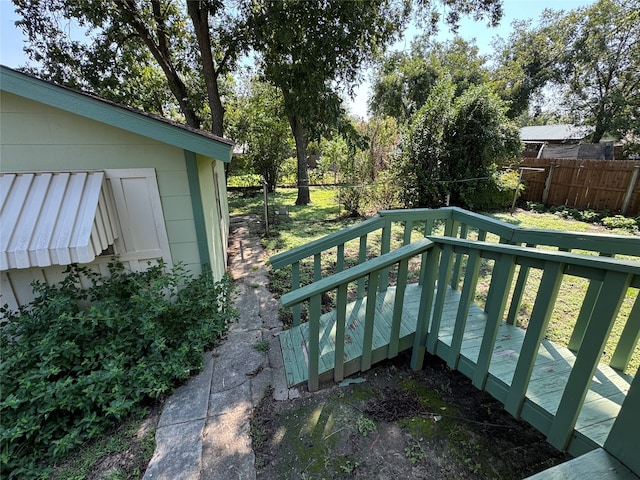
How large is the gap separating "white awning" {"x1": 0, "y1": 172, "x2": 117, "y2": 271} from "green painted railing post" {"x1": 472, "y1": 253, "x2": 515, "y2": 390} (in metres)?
2.90

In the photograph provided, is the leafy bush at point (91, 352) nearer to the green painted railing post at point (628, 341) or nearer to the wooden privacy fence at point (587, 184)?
the green painted railing post at point (628, 341)

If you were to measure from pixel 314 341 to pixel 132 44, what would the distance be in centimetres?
1181

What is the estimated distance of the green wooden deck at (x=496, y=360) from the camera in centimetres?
154

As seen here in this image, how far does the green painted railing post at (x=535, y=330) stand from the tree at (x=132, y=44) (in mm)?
8940

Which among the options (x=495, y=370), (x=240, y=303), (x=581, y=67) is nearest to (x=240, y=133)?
(x=240, y=303)

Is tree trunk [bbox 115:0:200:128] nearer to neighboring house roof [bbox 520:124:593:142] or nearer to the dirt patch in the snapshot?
the dirt patch

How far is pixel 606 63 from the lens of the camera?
15.4 m

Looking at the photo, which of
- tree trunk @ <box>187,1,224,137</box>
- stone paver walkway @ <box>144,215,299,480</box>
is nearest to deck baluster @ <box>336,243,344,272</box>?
stone paver walkway @ <box>144,215,299,480</box>

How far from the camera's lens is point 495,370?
6.27 ft

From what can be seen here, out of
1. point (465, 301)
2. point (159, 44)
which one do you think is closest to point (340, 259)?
point (465, 301)

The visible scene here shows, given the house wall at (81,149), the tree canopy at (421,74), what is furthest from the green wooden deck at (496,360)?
the tree canopy at (421,74)

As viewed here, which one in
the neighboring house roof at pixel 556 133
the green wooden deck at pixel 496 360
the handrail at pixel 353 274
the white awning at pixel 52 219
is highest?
the neighboring house roof at pixel 556 133

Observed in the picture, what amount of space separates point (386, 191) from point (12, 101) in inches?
311

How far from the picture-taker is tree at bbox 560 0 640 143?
14.4m
